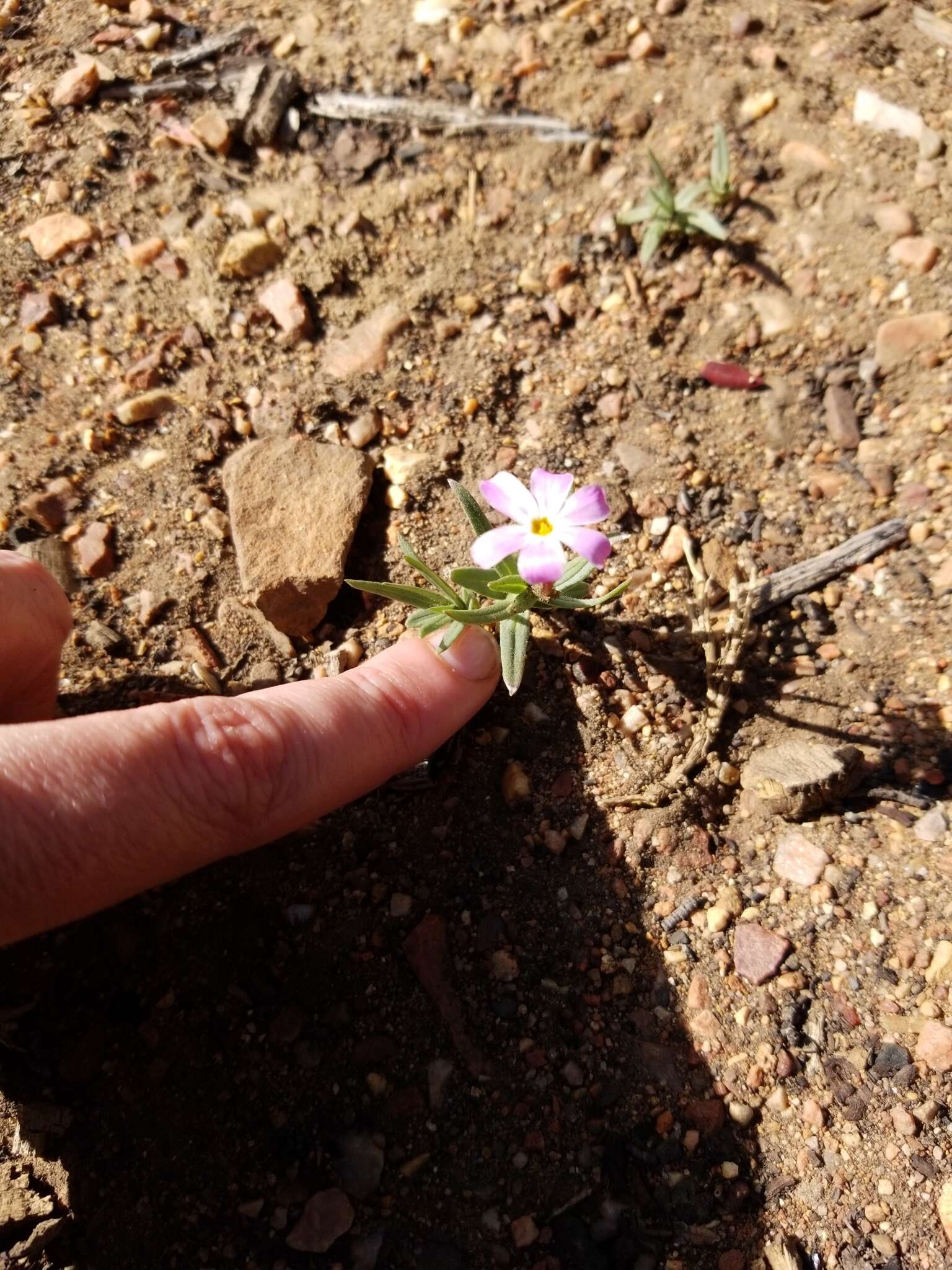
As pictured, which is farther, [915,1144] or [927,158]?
[927,158]

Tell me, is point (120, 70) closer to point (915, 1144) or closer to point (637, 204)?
point (637, 204)

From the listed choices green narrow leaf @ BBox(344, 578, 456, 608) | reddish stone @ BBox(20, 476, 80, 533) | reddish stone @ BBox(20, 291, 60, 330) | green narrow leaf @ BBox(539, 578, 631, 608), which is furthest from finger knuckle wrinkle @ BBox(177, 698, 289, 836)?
reddish stone @ BBox(20, 291, 60, 330)

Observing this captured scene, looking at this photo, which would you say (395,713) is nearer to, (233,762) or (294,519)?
(233,762)

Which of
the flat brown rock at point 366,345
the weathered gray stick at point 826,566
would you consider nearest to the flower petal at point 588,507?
the weathered gray stick at point 826,566

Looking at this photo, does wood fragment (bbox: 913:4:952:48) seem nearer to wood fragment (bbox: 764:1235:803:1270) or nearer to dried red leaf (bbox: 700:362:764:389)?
dried red leaf (bbox: 700:362:764:389)

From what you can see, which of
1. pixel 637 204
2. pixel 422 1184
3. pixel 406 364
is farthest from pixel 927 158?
pixel 422 1184

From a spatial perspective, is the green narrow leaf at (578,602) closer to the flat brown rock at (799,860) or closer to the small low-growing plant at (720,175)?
the flat brown rock at (799,860)
